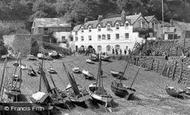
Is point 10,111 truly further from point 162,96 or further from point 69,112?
point 162,96

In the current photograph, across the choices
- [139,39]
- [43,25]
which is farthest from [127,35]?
[43,25]

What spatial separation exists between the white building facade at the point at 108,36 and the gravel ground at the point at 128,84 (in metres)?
10.3

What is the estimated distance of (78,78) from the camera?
5325 cm

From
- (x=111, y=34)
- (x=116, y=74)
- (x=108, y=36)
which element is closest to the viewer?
(x=116, y=74)

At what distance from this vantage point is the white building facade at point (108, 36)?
7450 centimetres

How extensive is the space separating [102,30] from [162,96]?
34.0 meters

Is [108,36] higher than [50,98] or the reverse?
higher

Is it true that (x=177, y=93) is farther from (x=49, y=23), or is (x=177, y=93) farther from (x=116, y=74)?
(x=49, y=23)

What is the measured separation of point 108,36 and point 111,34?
2.91 feet

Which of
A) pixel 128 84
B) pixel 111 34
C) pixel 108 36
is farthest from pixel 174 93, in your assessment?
pixel 108 36

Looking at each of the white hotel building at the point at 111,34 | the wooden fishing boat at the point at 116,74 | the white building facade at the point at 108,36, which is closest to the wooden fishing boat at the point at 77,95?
the wooden fishing boat at the point at 116,74

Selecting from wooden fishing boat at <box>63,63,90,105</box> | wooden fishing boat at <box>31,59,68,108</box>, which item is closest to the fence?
wooden fishing boat at <box>63,63,90,105</box>

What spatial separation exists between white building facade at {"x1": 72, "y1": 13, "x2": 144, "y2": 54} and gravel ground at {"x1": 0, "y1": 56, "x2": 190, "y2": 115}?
1029 centimetres

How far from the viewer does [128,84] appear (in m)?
52.8
